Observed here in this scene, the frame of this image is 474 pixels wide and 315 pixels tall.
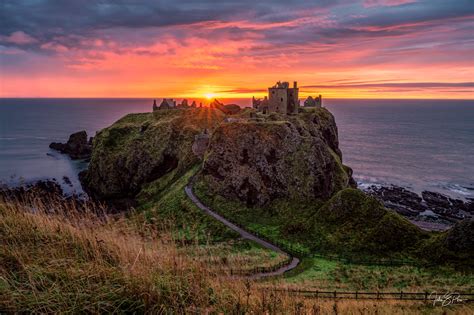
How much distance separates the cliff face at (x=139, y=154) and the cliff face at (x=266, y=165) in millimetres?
13518

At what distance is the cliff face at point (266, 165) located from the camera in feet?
183

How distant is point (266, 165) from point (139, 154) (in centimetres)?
3534

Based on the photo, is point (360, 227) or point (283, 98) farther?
point (283, 98)

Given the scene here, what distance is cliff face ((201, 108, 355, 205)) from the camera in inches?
2197

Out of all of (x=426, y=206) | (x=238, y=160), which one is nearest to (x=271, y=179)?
(x=238, y=160)

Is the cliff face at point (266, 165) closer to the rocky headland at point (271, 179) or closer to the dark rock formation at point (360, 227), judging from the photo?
the rocky headland at point (271, 179)

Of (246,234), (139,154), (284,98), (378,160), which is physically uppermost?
(284,98)

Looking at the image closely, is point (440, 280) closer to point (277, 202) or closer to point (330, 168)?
point (277, 202)

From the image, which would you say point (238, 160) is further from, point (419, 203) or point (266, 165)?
point (419, 203)

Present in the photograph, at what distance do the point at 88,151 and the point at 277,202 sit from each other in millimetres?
91887

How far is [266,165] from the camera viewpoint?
5788 centimetres

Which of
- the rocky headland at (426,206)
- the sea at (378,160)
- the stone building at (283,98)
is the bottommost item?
the rocky headland at (426,206)

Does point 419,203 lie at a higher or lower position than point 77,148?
lower
